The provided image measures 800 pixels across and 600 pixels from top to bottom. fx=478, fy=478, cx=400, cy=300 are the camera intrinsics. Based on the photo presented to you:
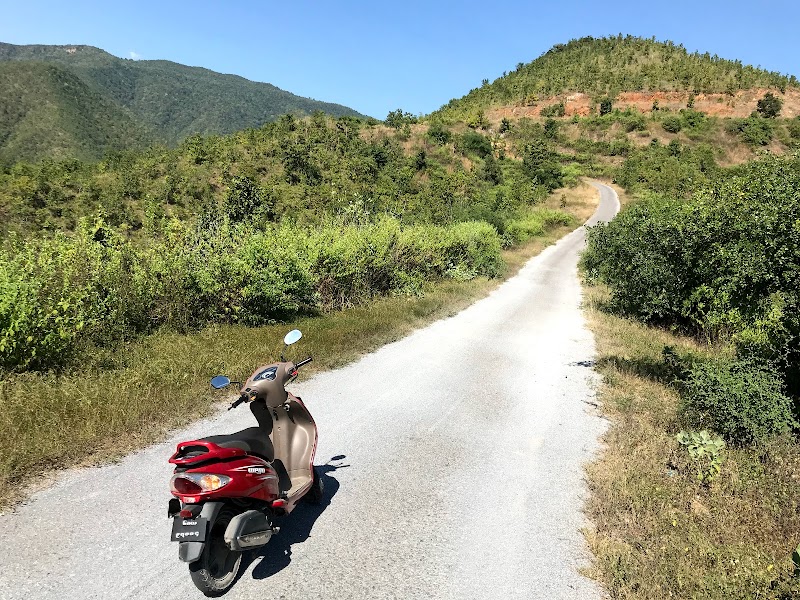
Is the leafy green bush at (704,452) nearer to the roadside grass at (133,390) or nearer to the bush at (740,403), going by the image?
the bush at (740,403)

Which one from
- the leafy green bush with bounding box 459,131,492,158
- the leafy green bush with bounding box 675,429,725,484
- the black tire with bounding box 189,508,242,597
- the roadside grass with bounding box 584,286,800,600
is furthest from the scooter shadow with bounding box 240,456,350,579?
the leafy green bush with bounding box 459,131,492,158

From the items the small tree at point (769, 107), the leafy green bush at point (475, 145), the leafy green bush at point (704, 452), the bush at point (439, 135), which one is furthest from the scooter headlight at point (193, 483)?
the small tree at point (769, 107)

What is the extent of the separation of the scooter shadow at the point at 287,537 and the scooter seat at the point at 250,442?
73 centimetres

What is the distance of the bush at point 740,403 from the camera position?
6305mm

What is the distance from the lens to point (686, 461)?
5.83 meters

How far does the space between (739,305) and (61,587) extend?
834 centimetres

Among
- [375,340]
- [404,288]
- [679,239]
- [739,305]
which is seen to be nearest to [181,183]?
[404,288]

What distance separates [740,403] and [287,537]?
618 centimetres

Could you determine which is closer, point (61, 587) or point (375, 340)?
point (61, 587)

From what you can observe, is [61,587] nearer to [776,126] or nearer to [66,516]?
[66,516]

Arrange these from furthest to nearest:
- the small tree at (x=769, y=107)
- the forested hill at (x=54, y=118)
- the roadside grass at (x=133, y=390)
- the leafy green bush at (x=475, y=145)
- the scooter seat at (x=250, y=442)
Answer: the forested hill at (x=54, y=118) < the small tree at (x=769, y=107) < the leafy green bush at (x=475, y=145) < the roadside grass at (x=133, y=390) < the scooter seat at (x=250, y=442)

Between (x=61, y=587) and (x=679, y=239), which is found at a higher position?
(x=679, y=239)

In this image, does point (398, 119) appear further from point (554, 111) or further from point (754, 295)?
point (754, 295)

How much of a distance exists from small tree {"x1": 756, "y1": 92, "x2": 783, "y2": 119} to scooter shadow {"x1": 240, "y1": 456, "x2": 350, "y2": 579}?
100610 millimetres
